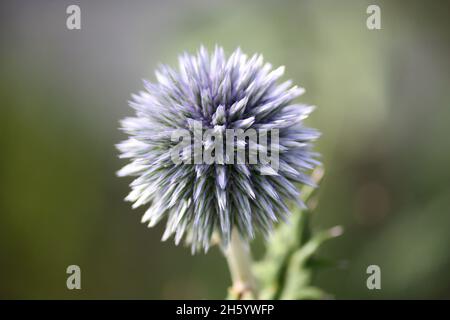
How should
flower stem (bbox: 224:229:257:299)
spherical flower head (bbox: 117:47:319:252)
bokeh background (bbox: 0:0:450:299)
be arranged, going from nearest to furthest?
spherical flower head (bbox: 117:47:319:252)
flower stem (bbox: 224:229:257:299)
bokeh background (bbox: 0:0:450:299)

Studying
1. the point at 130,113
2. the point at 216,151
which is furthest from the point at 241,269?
the point at 130,113

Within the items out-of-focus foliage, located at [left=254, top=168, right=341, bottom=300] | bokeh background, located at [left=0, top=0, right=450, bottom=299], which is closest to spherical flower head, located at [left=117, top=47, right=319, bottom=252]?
out-of-focus foliage, located at [left=254, top=168, right=341, bottom=300]

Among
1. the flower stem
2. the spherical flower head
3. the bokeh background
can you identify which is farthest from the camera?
the bokeh background

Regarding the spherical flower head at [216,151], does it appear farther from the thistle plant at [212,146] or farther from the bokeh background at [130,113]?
the bokeh background at [130,113]

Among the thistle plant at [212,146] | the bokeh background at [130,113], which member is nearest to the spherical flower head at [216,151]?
the thistle plant at [212,146]

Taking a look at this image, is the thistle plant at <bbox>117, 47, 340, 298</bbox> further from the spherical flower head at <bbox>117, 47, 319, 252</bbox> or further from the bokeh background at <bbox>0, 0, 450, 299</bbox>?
the bokeh background at <bbox>0, 0, 450, 299</bbox>
